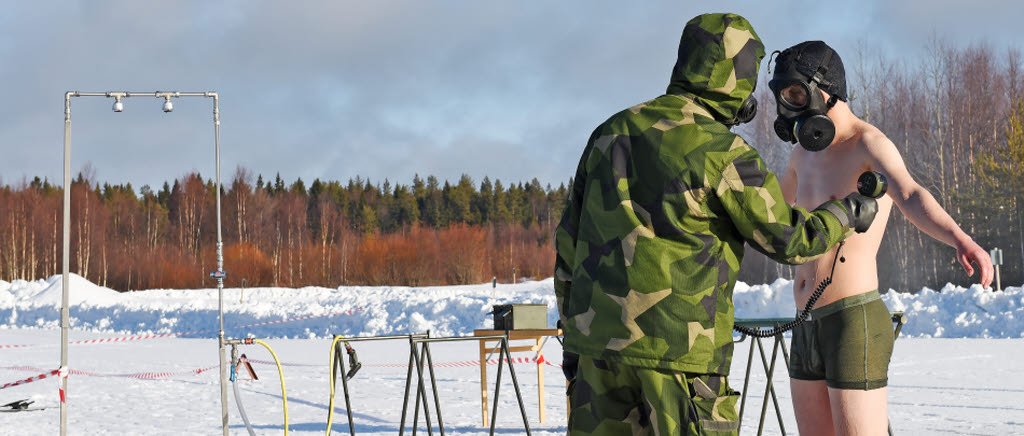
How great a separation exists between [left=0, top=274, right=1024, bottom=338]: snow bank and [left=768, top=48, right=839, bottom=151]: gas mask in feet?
56.5

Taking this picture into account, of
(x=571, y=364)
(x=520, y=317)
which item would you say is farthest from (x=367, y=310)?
(x=571, y=364)

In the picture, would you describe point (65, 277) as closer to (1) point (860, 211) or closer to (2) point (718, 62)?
(2) point (718, 62)

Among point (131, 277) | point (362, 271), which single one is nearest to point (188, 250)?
point (131, 277)

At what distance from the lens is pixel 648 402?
229cm

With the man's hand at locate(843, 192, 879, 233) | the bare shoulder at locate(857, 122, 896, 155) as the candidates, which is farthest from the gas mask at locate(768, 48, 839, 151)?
the man's hand at locate(843, 192, 879, 233)

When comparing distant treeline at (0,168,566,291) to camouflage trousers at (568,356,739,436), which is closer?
camouflage trousers at (568,356,739,436)

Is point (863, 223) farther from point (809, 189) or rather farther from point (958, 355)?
point (958, 355)

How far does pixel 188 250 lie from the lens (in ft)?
215

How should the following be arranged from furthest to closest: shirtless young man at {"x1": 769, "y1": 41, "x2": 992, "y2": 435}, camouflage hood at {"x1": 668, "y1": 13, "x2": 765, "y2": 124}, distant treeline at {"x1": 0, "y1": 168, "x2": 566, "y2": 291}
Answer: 1. distant treeline at {"x1": 0, "y1": 168, "x2": 566, "y2": 291}
2. shirtless young man at {"x1": 769, "y1": 41, "x2": 992, "y2": 435}
3. camouflage hood at {"x1": 668, "y1": 13, "x2": 765, "y2": 124}

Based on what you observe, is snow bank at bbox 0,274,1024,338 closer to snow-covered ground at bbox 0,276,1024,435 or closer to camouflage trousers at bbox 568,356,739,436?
snow-covered ground at bbox 0,276,1024,435

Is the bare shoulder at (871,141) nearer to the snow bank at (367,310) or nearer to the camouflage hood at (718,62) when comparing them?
the camouflage hood at (718,62)

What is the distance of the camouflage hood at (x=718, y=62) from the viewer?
243 cm

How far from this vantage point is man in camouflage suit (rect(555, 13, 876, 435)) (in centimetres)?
228

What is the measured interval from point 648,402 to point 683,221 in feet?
1.51
